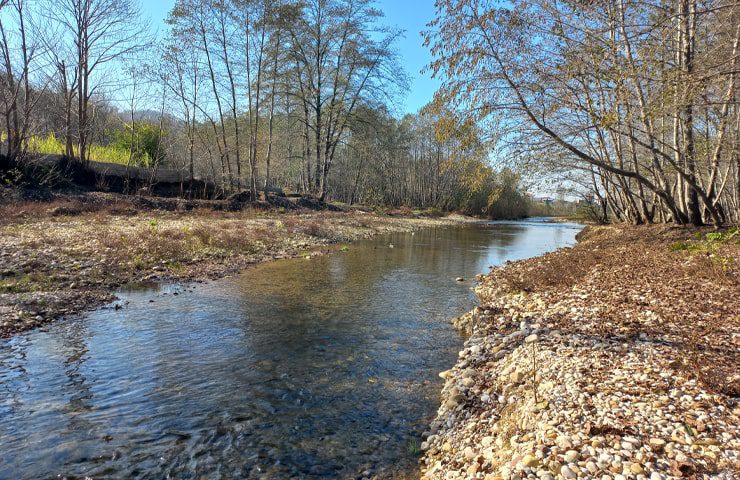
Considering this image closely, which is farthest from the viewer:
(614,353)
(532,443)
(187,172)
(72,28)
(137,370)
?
(187,172)

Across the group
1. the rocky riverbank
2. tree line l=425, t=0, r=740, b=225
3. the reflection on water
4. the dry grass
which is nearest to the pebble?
the rocky riverbank

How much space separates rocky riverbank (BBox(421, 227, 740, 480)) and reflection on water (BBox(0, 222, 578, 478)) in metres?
0.65

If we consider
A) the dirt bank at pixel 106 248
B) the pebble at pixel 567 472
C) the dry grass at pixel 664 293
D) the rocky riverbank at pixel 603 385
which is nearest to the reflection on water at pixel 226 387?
the rocky riverbank at pixel 603 385

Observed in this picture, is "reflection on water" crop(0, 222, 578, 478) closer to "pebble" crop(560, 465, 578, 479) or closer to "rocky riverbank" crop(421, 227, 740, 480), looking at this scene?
"rocky riverbank" crop(421, 227, 740, 480)

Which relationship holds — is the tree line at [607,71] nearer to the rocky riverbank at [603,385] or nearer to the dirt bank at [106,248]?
the rocky riverbank at [603,385]

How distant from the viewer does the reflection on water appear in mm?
3924

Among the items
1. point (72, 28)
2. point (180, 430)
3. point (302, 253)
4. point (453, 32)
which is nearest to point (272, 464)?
point (180, 430)

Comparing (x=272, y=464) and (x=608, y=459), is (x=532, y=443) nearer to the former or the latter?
(x=608, y=459)

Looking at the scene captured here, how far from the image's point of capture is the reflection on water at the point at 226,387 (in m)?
3.92

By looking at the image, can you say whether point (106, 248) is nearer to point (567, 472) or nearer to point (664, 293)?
point (567, 472)

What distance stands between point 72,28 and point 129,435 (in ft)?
79.3

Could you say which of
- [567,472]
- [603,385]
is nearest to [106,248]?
→ [603,385]

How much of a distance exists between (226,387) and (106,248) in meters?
8.97

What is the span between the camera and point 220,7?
2520 cm
